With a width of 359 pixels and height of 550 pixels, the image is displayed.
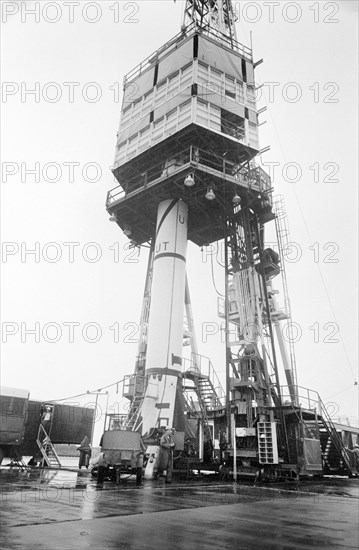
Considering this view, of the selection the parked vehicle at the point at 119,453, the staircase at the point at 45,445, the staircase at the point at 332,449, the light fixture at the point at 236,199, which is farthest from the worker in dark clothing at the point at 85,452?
the light fixture at the point at 236,199

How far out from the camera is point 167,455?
1686 centimetres

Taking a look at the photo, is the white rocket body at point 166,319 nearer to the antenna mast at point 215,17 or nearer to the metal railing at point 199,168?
the metal railing at point 199,168

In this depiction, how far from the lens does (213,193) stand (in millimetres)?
26562

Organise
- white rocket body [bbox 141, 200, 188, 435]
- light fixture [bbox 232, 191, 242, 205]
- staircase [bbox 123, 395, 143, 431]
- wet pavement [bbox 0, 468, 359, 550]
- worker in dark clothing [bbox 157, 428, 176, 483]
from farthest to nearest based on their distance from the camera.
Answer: light fixture [bbox 232, 191, 242, 205]
white rocket body [bbox 141, 200, 188, 435]
staircase [bbox 123, 395, 143, 431]
worker in dark clothing [bbox 157, 428, 176, 483]
wet pavement [bbox 0, 468, 359, 550]

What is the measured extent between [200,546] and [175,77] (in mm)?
29363

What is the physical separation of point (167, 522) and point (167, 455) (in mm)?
10450

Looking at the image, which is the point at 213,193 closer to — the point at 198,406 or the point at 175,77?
the point at 175,77

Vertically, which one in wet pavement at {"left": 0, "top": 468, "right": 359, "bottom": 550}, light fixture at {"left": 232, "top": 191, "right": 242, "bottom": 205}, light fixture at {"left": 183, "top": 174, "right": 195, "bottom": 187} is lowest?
wet pavement at {"left": 0, "top": 468, "right": 359, "bottom": 550}

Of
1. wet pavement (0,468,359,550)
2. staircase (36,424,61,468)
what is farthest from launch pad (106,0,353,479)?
wet pavement (0,468,359,550)

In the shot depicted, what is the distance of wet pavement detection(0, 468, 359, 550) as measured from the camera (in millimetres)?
5336

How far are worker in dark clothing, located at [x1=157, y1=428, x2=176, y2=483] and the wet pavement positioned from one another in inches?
215

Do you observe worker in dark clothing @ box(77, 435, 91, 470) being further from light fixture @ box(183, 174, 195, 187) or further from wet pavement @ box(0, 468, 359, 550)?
light fixture @ box(183, 174, 195, 187)

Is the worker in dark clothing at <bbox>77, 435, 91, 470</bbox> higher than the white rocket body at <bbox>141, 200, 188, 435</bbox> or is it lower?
lower

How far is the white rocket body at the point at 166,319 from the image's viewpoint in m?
22.6
